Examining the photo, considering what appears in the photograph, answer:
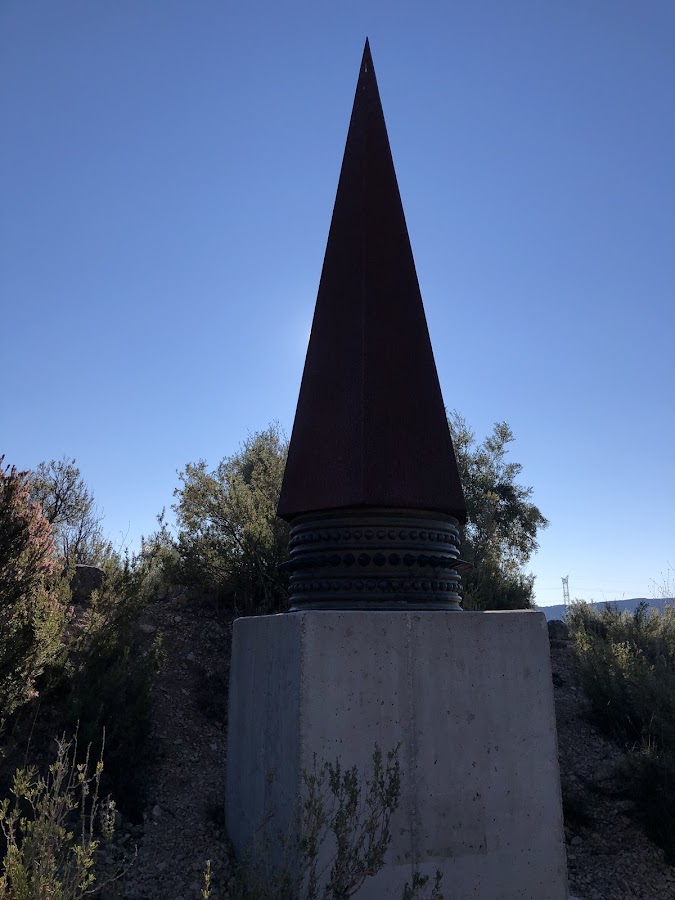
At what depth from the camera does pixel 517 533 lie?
1922 cm

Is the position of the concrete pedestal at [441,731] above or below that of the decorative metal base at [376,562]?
below

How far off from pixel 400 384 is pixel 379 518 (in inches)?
31.1

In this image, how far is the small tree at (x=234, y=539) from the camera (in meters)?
8.47

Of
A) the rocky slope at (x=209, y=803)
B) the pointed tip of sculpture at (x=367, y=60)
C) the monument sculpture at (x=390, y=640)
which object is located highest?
the pointed tip of sculpture at (x=367, y=60)

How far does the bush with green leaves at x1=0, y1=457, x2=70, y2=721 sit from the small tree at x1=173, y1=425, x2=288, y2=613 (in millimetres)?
2621

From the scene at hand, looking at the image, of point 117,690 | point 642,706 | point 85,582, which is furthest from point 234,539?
point 642,706

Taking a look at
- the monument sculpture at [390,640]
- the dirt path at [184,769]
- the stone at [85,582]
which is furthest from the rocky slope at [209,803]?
the stone at [85,582]

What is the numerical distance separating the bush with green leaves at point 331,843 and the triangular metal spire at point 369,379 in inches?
52.5

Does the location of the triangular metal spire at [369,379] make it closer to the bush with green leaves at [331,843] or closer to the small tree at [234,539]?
the bush with green leaves at [331,843]

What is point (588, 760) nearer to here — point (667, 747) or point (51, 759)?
point (667, 747)

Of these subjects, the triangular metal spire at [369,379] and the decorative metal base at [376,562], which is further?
the triangular metal spire at [369,379]

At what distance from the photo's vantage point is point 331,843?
10.1 ft

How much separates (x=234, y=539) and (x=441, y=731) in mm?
5963

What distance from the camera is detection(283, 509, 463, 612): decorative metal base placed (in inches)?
143
